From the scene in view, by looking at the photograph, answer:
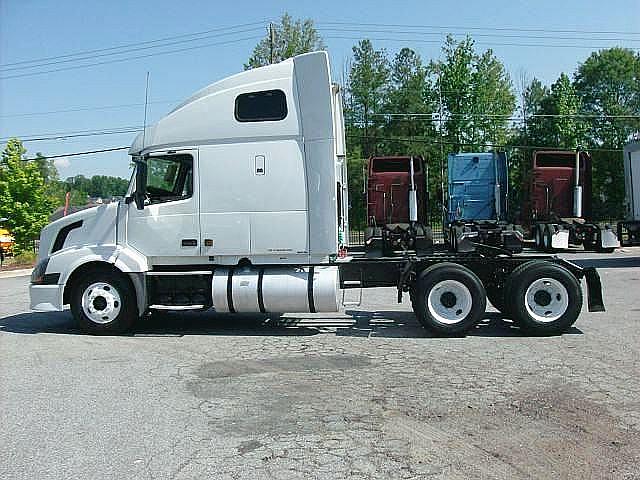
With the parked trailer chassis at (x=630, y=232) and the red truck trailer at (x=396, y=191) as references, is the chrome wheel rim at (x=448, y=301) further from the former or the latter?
the parked trailer chassis at (x=630, y=232)

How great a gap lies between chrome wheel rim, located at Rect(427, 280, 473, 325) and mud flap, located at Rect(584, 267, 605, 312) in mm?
1834

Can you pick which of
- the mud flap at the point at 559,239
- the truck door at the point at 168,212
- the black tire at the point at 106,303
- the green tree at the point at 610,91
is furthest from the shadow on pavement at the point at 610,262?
the green tree at the point at 610,91

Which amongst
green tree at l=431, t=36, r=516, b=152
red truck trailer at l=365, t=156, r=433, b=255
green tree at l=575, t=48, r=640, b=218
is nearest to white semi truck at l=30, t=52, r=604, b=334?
red truck trailer at l=365, t=156, r=433, b=255

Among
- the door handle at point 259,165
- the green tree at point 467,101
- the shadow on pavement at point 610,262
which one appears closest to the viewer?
the door handle at point 259,165

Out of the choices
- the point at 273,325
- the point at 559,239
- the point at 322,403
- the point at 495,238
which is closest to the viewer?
the point at 322,403

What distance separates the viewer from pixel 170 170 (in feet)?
33.1

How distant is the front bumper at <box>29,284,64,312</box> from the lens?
10.2 meters

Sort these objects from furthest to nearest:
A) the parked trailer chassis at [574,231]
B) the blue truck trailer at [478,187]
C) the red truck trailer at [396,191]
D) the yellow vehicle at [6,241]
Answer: the yellow vehicle at [6,241]
the blue truck trailer at [478,187]
the parked trailer chassis at [574,231]
the red truck trailer at [396,191]

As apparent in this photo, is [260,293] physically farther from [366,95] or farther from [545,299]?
[366,95]

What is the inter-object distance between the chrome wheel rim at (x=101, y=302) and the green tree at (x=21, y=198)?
2319 cm

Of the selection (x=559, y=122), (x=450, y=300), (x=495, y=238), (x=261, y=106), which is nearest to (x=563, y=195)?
(x=495, y=238)

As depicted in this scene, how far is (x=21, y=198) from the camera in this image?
3206cm

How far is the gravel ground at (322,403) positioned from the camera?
4.97 meters

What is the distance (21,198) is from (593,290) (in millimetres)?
28757
